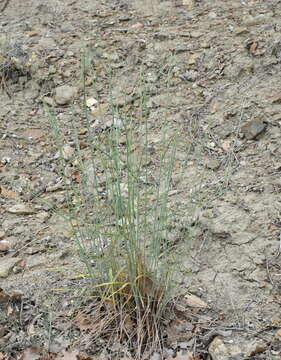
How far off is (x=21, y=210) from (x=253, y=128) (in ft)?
4.97

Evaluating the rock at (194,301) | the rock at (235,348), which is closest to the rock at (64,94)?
the rock at (194,301)

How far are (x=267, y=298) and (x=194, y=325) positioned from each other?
1.23ft

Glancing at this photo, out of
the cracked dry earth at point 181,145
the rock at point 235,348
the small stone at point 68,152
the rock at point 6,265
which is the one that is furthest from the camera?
the small stone at point 68,152

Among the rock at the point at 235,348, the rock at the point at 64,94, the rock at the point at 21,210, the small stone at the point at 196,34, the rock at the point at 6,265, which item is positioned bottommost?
the rock at the point at 235,348

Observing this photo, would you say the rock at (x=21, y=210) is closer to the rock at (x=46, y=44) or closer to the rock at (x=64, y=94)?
the rock at (x=64, y=94)

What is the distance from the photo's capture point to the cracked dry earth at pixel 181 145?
2562mm

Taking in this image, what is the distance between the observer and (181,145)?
352 centimetres

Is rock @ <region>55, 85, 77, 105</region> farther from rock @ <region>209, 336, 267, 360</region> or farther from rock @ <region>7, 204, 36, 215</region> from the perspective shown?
rock @ <region>209, 336, 267, 360</region>

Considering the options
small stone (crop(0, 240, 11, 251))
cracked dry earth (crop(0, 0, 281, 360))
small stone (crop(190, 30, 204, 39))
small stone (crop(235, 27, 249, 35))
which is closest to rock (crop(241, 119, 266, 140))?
cracked dry earth (crop(0, 0, 281, 360))

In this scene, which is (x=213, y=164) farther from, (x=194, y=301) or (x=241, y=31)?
(x=241, y=31)

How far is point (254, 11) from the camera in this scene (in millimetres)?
4223

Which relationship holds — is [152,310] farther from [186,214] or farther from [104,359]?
[186,214]

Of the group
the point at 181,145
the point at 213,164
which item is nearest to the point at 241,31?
the point at 181,145

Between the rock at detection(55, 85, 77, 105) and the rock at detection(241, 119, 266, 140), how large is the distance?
1.33 meters
